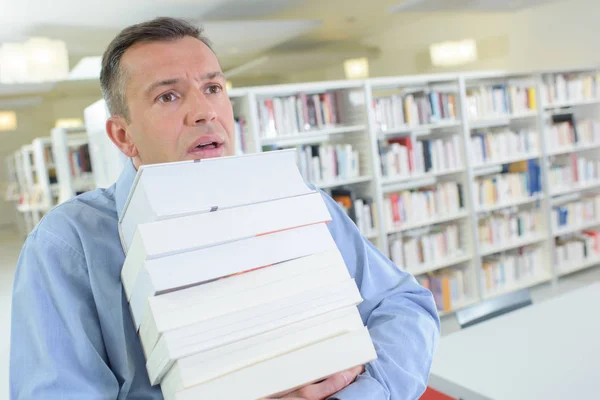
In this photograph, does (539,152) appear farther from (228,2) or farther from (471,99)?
(228,2)

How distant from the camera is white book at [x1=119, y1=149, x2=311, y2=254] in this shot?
2.46ft

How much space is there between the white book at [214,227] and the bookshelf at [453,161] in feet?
9.79

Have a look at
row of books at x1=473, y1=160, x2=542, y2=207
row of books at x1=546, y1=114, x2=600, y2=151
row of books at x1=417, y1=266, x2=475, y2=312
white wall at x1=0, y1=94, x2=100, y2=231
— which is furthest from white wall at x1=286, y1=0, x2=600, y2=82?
white wall at x1=0, y1=94, x2=100, y2=231

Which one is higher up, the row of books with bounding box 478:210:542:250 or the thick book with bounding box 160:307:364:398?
the thick book with bounding box 160:307:364:398

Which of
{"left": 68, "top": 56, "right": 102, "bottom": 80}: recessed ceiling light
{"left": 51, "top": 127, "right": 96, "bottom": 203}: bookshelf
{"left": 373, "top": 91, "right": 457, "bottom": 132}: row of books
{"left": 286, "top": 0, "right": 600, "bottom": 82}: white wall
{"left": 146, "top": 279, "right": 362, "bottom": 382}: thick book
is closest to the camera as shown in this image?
{"left": 146, "top": 279, "right": 362, "bottom": 382}: thick book

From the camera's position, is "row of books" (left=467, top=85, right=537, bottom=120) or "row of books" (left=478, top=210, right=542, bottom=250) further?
"row of books" (left=478, top=210, right=542, bottom=250)

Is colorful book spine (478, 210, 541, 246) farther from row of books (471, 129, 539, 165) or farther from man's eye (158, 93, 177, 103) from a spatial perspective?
man's eye (158, 93, 177, 103)

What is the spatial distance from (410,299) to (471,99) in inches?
165

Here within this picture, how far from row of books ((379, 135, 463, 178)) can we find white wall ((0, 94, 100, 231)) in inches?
451

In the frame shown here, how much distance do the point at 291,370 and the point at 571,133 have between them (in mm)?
5638

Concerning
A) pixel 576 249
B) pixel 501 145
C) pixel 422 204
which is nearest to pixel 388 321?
pixel 422 204

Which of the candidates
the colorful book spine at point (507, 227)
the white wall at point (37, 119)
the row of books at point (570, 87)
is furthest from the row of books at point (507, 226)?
the white wall at point (37, 119)

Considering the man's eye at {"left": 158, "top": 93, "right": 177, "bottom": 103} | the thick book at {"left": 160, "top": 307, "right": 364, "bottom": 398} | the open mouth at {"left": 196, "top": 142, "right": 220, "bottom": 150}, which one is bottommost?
the thick book at {"left": 160, "top": 307, "right": 364, "bottom": 398}

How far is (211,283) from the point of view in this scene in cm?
76
